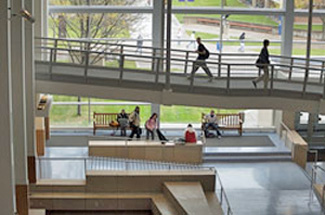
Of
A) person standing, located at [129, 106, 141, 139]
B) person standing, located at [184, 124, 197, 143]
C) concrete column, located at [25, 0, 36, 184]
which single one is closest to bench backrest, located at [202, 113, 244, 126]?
person standing, located at [184, 124, 197, 143]

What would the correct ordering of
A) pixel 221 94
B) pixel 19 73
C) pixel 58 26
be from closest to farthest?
pixel 19 73
pixel 221 94
pixel 58 26

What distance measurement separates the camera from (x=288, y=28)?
77.3 feet

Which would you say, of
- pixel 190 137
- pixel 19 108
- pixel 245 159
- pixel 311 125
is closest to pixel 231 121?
pixel 311 125

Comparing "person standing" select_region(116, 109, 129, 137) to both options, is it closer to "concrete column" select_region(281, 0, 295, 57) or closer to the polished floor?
the polished floor

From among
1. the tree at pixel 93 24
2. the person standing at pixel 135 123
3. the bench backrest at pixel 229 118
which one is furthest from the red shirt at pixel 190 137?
the tree at pixel 93 24

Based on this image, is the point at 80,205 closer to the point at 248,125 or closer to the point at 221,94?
the point at 221,94

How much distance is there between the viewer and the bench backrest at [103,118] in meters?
23.7

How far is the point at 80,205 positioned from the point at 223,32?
925cm

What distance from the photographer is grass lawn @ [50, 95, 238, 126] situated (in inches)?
956

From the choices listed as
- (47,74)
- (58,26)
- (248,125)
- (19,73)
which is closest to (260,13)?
(248,125)

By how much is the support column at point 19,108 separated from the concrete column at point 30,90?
191 cm

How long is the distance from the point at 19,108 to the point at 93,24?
28.5 feet

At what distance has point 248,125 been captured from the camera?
24625 millimetres

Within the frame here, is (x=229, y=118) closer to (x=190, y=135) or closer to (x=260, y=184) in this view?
(x=190, y=135)
